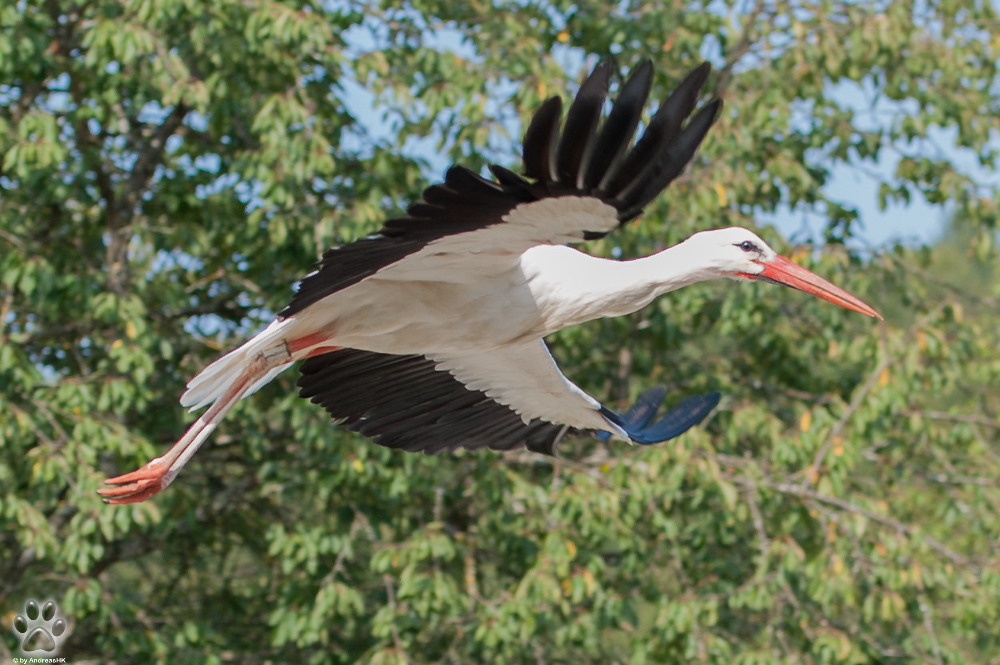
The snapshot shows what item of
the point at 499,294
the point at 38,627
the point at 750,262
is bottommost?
the point at 38,627

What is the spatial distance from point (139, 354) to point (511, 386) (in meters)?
1.64

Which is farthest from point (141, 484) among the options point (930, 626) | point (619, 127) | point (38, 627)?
point (930, 626)

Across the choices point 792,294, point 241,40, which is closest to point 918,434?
point 792,294

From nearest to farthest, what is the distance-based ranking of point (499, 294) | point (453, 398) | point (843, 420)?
point (499, 294)
point (453, 398)
point (843, 420)

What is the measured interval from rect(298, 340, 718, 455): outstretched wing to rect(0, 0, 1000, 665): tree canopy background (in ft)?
3.15

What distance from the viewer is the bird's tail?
4199 millimetres

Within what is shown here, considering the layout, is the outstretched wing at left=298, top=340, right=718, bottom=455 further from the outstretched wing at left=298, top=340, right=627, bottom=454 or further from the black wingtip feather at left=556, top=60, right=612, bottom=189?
the black wingtip feather at left=556, top=60, right=612, bottom=189

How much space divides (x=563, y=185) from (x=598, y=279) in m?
0.58

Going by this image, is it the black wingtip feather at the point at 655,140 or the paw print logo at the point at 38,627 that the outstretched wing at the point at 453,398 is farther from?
the paw print logo at the point at 38,627

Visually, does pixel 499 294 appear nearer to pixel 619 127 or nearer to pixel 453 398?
pixel 619 127

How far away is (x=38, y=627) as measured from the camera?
18.9 feet

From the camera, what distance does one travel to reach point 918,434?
6.83 metres

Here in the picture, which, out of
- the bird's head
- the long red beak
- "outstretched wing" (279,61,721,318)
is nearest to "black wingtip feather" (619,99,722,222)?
"outstretched wing" (279,61,721,318)

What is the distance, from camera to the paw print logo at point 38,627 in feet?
18.8
